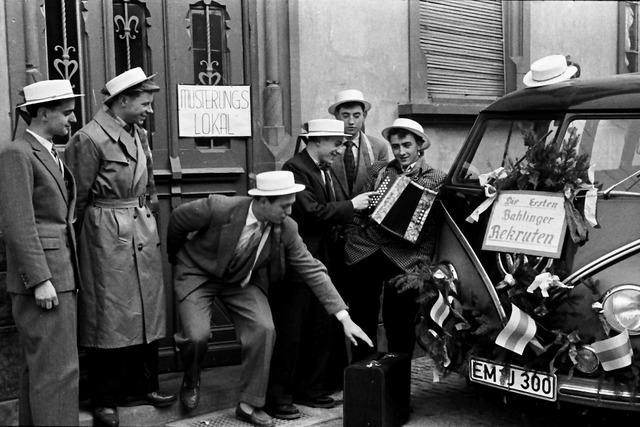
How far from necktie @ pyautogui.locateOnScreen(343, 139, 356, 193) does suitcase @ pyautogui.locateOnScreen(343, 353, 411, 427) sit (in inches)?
58.2

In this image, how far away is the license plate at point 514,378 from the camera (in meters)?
Answer: 5.12

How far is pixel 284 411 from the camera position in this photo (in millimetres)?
5895

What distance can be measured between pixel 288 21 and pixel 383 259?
7.42 ft

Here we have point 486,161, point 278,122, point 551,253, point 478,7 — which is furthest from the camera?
point 478,7

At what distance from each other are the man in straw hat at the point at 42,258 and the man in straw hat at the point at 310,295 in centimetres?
146

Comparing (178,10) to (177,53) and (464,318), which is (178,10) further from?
(464,318)

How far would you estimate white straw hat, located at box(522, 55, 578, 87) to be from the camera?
6176mm

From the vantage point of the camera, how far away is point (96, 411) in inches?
215

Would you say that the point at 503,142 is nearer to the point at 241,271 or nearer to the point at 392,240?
the point at 392,240

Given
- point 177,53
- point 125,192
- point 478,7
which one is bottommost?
point 125,192

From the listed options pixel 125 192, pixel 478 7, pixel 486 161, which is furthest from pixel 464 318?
pixel 478 7

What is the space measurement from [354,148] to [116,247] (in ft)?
6.78

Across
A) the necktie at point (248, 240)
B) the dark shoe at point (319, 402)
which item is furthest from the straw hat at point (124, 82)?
the dark shoe at point (319, 402)

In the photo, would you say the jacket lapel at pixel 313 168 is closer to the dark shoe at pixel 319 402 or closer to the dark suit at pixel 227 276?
the dark suit at pixel 227 276
